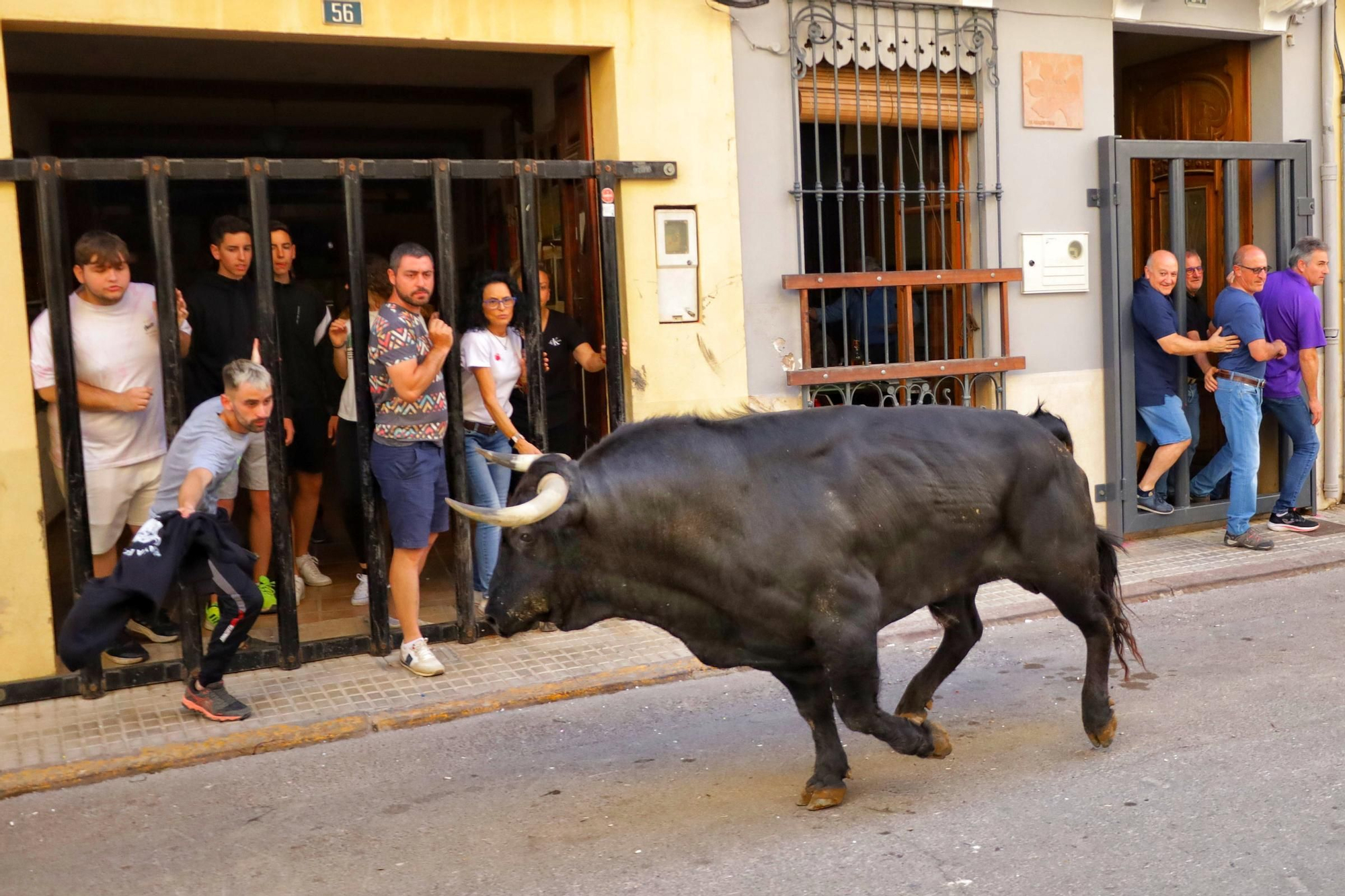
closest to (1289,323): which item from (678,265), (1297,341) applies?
(1297,341)

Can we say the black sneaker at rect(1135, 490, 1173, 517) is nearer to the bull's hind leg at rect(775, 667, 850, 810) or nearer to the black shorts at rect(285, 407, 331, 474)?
the bull's hind leg at rect(775, 667, 850, 810)

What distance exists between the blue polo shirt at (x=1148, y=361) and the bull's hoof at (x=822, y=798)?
511cm

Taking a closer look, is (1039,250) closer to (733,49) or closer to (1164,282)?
(1164,282)

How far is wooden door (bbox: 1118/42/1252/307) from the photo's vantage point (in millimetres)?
9320

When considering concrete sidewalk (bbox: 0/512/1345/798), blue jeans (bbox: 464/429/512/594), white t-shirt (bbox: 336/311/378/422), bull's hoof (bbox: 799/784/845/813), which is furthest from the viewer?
white t-shirt (bbox: 336/311/378/422)

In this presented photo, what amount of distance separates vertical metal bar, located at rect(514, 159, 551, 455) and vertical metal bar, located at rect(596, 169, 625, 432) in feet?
1.18

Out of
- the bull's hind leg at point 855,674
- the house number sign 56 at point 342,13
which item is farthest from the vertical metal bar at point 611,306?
the bull's hind leg at point 855,674

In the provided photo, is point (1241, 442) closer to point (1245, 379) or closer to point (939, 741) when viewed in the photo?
point (1245, 379)

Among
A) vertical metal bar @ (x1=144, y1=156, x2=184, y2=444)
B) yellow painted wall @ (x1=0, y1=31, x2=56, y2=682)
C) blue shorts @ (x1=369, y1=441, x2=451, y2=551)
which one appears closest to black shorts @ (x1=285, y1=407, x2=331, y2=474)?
blue shorts @ (x1=369, y1=441, x2=451, y2=551)

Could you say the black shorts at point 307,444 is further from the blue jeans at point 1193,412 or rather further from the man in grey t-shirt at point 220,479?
the blue jeans at point 1193,412

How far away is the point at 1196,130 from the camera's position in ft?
32.1

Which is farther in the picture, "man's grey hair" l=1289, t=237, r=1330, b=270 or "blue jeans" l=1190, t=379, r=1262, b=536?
"man's grey hair" l=1289, t=237, r=1330, b=270

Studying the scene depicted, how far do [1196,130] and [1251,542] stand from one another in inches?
131

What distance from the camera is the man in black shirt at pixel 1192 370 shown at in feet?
29.0
